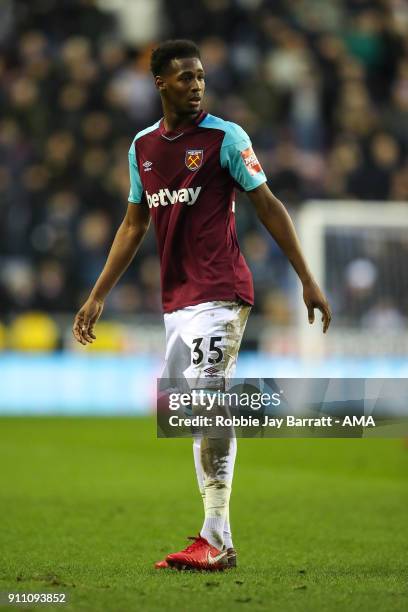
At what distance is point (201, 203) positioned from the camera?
4957 mm

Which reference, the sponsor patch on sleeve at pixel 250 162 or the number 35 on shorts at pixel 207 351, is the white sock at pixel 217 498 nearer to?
the number 35 on shorts at pixel 207 351

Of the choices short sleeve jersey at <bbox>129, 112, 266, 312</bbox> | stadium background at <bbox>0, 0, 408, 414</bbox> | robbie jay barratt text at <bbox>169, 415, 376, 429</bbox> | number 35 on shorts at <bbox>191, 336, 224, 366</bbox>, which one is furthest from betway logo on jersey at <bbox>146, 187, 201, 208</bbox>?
stadium background at <bbox>0, 0, 408, 414</bbox>

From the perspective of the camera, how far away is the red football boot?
4863 mm

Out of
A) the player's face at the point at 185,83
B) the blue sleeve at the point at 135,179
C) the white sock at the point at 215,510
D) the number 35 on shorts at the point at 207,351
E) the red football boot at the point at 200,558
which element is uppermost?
the player's face at the point at 185,83

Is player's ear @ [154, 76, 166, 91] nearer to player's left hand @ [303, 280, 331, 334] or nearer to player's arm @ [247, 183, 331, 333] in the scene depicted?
player's arm @ [247, 183, 331, 333]

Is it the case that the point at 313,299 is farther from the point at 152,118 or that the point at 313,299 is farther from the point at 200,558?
the point at 152,118

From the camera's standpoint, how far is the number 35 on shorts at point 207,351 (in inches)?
192

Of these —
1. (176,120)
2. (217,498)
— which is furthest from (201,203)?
(217,498)

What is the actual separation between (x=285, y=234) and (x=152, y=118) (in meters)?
11.9

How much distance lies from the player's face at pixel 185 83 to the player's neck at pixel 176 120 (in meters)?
0.03

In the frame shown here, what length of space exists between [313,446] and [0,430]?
335cm

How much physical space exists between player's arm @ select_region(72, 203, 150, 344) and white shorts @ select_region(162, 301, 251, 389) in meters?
0.41

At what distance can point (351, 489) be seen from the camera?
8602 mm

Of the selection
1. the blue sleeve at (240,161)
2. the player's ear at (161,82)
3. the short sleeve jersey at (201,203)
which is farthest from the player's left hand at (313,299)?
the player's ear at (161,82)
